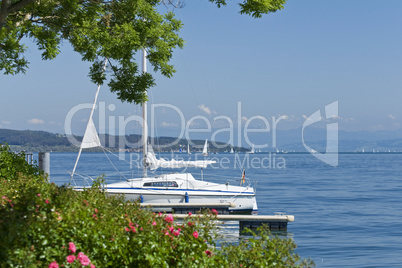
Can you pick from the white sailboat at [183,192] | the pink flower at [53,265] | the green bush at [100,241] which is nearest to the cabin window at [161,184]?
A: the white sailboat at [183,192]

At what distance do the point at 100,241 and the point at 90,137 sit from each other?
2159cm

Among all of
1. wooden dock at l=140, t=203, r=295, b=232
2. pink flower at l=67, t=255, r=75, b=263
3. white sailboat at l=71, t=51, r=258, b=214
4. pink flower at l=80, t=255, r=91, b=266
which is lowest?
wooden dock at l=140, t=203, r=295, b=232

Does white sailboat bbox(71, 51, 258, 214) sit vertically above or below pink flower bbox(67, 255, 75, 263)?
below

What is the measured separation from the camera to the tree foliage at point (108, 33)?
12047 mm

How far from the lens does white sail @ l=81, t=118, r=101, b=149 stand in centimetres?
2641

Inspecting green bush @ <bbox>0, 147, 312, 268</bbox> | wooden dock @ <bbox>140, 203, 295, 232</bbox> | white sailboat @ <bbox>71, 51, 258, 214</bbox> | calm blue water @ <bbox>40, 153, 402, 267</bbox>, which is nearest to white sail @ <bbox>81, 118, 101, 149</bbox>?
white sailboat @ <bbox>71, 51, 258, 214</bbox>

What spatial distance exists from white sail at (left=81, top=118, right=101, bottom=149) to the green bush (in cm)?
1963

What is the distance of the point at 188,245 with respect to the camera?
20.1 feet

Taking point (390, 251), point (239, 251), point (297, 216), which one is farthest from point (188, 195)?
point (239, 251)

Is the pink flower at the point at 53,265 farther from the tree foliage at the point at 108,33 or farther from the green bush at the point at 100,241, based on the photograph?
the tree foliage at the point at 108,33

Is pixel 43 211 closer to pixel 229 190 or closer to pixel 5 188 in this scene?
pixel 5 188

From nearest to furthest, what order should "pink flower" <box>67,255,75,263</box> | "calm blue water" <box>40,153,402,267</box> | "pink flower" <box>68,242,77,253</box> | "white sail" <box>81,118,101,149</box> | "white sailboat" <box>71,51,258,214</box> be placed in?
"pink flower" <box>67,255,75,263</box> < "pink flower" <box>68,242,77,253</box> < "calm blue water" <box>40,153,402,267</box> < "white sailboat" <box>71,51,258,214</box> < "white sail" <box>81,118,101,149</box>

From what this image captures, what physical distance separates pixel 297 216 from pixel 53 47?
1943 centimetres

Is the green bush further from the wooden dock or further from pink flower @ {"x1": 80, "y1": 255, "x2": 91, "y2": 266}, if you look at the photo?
the wooden dock
